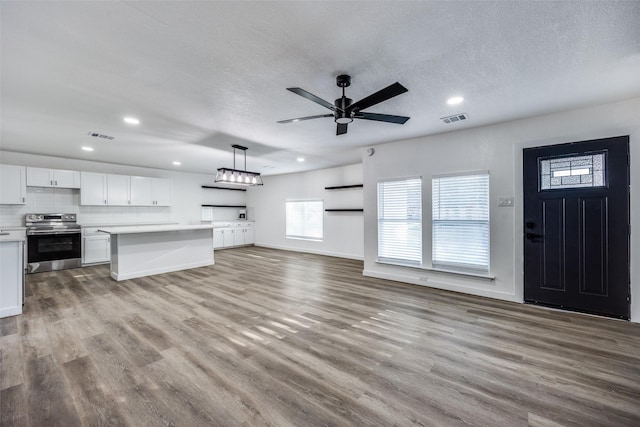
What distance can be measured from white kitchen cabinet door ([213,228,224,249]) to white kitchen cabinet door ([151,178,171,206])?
1698mm

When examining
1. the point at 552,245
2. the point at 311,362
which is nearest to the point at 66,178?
the point at 311,362

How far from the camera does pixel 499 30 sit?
1.87m

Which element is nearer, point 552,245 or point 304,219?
point 552,245

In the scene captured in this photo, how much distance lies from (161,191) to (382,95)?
731 centimetres

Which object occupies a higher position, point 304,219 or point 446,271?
point 304,219

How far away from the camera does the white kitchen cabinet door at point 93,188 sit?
6.08 m

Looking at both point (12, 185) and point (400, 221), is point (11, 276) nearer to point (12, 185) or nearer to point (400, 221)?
point (12, 185)

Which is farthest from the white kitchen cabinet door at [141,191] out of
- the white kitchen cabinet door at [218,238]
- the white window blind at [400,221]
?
the white window blind at [400,221]

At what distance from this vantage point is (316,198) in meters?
8.05

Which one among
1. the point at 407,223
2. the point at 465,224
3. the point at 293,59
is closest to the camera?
the point at 293,59

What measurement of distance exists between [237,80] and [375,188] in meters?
3.30

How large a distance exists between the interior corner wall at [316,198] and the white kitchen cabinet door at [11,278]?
6.05m

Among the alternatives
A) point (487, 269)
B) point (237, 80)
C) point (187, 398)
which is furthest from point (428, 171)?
point (187, 398)

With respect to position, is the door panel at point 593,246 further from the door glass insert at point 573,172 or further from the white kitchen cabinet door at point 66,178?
the white kitchen cabinet door at point 66,178
